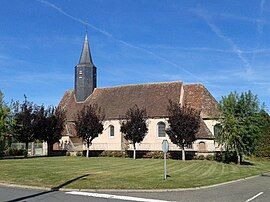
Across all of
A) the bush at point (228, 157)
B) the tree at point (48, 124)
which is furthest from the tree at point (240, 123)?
the tree at point (48, 124)

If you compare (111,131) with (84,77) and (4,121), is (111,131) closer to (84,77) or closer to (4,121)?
(84,77)

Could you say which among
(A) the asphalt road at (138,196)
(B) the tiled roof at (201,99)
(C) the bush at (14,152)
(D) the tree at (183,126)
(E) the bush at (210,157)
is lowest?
(A) the asphalt road at (138,196)

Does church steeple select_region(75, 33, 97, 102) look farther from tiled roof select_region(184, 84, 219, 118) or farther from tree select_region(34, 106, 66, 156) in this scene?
tiled roof select_region(184, 84, 219, 118)

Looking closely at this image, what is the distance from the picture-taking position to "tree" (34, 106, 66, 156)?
4397cm

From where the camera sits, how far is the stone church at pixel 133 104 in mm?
45469

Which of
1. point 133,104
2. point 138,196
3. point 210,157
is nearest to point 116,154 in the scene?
point 133,104

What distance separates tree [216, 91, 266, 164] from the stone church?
594cm

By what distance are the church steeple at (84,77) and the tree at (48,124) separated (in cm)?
1013

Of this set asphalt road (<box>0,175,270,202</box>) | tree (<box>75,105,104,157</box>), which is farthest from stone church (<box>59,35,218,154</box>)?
asphalt road (<box>0,175,270,202</box>)

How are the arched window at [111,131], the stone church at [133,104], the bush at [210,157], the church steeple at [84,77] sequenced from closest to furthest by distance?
the bush at [210,157] → the stone church at [133,104] → the arched window at [111,131] → the church steeple at [84,77]

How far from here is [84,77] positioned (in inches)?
2243

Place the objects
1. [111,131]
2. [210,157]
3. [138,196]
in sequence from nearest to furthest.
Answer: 1. [138,196]
2. [210,157]
3. [111,131]

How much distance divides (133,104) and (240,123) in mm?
17670

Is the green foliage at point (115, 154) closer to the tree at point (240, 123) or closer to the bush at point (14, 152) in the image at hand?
the bush at point (14, 152)
